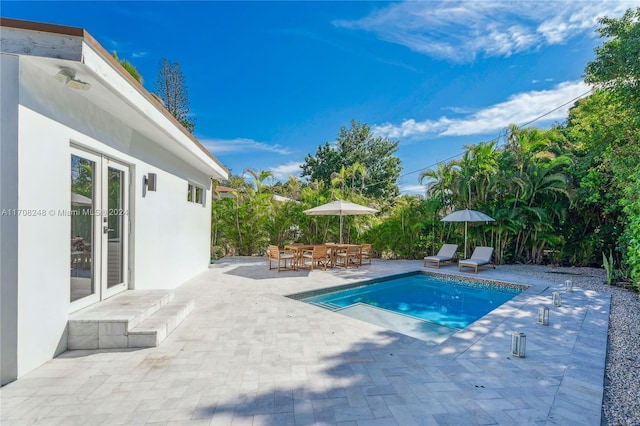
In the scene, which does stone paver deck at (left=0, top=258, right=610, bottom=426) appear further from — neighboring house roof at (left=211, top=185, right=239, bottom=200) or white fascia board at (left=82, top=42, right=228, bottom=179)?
neighboring house roof at (left=211, top=185, right=239, bottom=200)

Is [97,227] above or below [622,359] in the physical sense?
above

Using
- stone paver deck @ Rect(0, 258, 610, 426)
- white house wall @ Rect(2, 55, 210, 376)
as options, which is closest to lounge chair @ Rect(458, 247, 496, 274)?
stone paver deck @ Rect(0, 258, 610, 426)

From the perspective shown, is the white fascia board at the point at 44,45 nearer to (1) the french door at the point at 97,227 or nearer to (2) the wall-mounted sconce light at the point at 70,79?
(2) the wall-mounted sconce light at the point at 70,79

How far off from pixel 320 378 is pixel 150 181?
5.40m

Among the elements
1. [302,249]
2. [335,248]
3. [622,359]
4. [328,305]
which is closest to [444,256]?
[335,248]

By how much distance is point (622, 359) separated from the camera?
13.6 ft

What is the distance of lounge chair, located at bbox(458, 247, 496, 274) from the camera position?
35.5 feet

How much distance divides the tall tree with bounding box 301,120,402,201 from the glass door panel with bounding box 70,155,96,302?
1051 inches

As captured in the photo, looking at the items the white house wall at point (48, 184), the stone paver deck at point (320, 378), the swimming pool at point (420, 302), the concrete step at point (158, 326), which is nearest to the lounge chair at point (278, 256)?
the swimming pool at point (420, 302)

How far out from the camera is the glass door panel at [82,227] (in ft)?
14.2

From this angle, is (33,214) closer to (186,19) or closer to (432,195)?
(186,19)

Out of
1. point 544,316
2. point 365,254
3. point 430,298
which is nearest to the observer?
point 544,316

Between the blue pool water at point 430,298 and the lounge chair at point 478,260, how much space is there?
0.98m

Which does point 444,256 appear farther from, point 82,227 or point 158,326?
point 82,227
